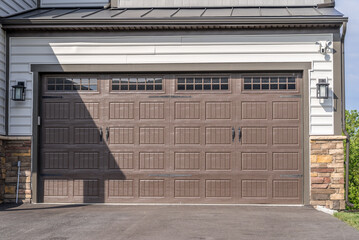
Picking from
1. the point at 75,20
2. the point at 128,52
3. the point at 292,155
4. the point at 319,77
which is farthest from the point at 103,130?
the point at 319,77

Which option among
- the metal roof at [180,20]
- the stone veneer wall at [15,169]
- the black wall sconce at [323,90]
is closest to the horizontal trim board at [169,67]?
the black wall sconce at [323,90]

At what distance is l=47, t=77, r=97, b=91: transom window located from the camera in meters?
9.62

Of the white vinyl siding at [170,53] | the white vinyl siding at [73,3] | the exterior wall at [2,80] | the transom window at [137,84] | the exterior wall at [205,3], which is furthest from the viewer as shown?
the white vinyl siding at [73,3]

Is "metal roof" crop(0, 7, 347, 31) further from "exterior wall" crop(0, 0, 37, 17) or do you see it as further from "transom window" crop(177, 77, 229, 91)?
"transom window" crop(177, 77, 229, 91)

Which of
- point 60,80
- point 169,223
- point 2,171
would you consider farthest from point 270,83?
point 2,171

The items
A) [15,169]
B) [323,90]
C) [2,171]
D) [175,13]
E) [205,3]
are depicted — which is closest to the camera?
[323,90]

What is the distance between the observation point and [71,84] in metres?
9.66

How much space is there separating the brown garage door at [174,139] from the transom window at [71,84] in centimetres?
3

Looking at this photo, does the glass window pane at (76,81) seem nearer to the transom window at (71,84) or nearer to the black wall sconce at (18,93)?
the transom window at (71,84)

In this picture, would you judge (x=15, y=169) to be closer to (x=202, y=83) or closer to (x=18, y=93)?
(x=18, y=93)

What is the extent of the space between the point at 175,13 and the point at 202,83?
1.62 m

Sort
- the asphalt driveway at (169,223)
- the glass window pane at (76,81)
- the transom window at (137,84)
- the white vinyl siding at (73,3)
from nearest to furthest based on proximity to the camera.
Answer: the asphalt driveway at (169,223) → the transom window at (137,84) → the glass window pane at (76,81) → the white vinyl siding at (73,3)

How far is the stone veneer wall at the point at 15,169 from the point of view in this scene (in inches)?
372

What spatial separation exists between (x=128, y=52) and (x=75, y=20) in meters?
1.21
